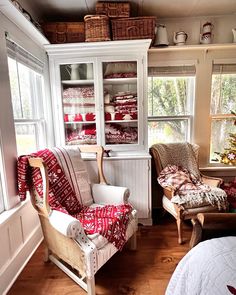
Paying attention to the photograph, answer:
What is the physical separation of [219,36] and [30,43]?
2.17 metres

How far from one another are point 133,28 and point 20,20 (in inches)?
42.7

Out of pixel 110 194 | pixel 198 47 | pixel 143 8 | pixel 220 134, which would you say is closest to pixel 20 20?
pixel 143 8

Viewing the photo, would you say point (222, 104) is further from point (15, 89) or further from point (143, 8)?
point (15, 89)

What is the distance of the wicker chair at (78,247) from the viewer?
1352 mm

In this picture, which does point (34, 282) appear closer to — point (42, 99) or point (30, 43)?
point (42, 99)

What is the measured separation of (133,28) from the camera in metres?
2.11

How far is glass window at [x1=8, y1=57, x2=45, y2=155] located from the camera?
1.84 meters

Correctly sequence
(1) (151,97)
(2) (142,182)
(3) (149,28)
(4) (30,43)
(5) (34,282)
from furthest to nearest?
(1) (151,97), (2) (142,182), (3) (149,28), (4) (30,43), (5) (34,282)

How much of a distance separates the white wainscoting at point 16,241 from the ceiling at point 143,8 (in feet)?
6.43

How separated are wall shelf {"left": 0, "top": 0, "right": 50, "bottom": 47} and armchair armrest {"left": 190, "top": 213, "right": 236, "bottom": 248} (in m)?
1.91

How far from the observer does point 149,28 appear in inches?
83.0

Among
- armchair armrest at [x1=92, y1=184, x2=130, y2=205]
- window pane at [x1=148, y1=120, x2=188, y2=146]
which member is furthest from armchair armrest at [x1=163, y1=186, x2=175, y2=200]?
window pane at [x1=148, y1=120, x2=188, y2=146]

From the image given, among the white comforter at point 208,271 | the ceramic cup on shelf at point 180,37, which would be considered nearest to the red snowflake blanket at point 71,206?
the white comforter at point 208,271

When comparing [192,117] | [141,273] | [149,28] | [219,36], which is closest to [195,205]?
[141,273]
